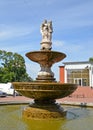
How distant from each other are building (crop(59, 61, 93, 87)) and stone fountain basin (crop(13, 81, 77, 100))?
32487mm

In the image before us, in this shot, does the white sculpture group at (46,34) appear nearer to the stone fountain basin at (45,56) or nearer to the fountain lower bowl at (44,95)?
the stone fountain basin at (45,56)

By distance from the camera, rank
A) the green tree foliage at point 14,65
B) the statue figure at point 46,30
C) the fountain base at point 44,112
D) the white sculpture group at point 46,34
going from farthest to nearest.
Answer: the green tree foliage at point 14,65, the statue figure at point 46,30, the white sculpture group at point 46,34, the fountain base at point 44,112

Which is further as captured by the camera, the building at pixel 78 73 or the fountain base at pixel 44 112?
the building at pixel 78 73

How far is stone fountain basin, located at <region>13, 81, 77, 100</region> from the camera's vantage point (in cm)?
1485

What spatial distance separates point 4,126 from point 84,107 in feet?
34.1

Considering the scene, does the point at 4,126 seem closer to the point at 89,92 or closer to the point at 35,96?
the point at 35,96

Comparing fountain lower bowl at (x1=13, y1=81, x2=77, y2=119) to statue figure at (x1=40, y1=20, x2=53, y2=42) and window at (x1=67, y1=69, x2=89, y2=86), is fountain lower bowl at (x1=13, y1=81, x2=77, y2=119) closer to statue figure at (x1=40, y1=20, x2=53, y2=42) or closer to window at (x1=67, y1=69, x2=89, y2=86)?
statue figure at (x1=40, y1=20, x2=53, y2=42)

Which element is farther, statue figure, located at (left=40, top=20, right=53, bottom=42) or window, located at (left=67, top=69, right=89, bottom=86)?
window, located at (left=67, top=69, right=89, bottom=86)

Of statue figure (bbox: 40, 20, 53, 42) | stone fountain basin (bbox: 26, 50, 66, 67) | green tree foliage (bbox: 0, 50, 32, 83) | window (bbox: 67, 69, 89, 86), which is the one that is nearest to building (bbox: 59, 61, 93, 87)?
window (bbox: 67, 69, 89, 86)

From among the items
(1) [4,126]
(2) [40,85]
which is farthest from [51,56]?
(1) [4,126]

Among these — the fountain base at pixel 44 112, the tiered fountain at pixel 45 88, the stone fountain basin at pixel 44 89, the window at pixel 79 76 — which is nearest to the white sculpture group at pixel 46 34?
the tiered fountain at pixel 45 88

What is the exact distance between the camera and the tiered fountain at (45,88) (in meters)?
14.9

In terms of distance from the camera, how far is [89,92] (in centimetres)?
4347

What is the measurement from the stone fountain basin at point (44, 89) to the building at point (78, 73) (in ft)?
107
